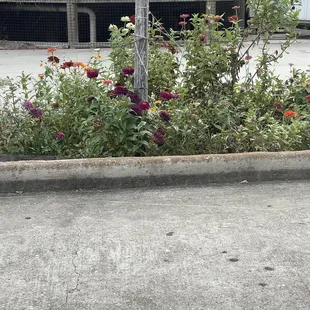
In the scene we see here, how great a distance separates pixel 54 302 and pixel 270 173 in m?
2.46

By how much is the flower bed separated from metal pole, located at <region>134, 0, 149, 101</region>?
0.31ft

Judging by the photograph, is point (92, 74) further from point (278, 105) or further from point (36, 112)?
point (278, 105)

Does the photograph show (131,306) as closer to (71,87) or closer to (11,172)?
(11,172)

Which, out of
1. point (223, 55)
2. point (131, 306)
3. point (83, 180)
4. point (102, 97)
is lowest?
point (131, 306)

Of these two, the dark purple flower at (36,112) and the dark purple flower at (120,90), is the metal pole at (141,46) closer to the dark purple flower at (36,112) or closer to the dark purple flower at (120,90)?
the dark purple flower at (120,90)

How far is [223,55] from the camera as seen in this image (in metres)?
5.33

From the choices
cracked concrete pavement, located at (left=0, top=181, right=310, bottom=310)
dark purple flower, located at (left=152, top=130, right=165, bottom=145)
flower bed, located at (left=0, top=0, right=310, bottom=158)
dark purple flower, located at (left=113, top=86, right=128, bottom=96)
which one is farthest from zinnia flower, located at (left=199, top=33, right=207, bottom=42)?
cracked concrete pavement, located at (left=0, top=181, right=310, bottom=310)

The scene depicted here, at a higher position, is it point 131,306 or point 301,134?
point 301,134

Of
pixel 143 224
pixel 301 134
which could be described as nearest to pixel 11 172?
pixel 143 224

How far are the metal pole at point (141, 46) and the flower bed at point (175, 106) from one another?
3.7 inches

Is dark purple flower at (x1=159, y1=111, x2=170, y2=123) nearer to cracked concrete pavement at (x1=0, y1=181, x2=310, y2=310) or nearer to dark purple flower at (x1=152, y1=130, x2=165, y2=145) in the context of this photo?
dark purple flower at (x1=152, y1=130, x2=165, y2=145)

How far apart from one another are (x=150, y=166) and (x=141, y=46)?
113 cm

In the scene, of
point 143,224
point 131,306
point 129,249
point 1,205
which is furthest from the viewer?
point 1,205

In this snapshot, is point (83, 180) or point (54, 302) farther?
point (83, 180)
